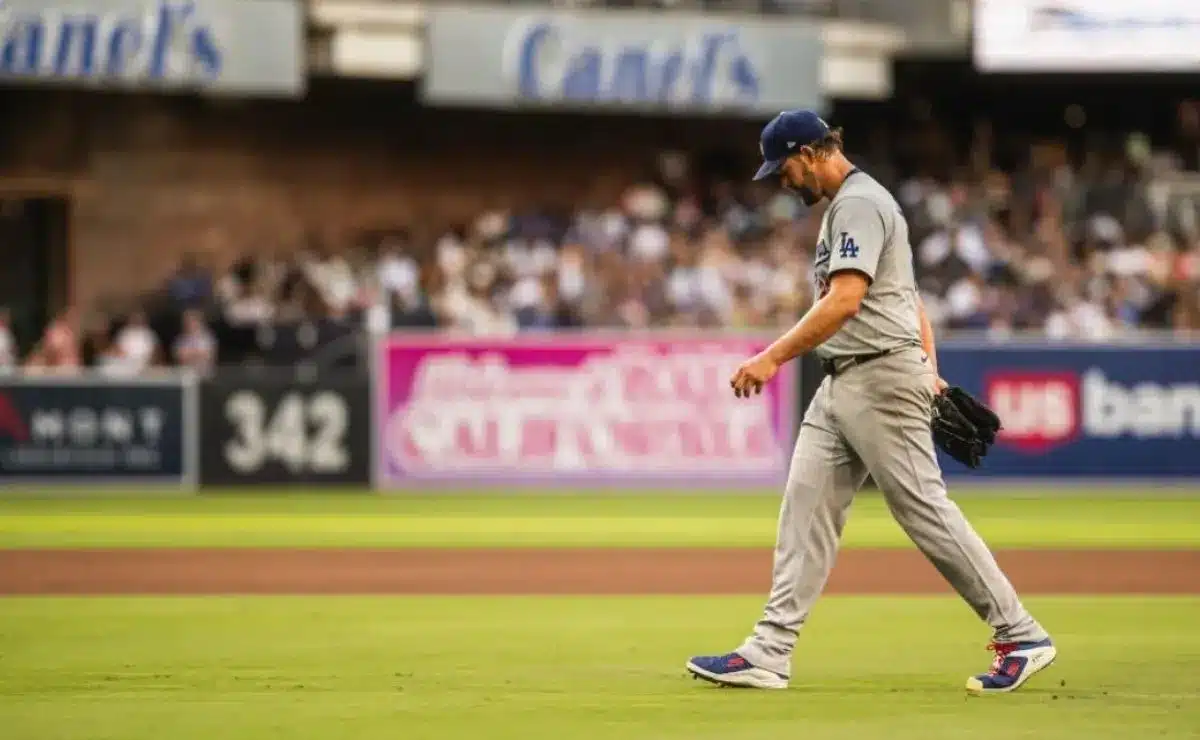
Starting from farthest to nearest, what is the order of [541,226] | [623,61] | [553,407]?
[623,61] < [541,226] < [553,407]

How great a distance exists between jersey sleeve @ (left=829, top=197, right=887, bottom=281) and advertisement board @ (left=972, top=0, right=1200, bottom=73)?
21.9 metres

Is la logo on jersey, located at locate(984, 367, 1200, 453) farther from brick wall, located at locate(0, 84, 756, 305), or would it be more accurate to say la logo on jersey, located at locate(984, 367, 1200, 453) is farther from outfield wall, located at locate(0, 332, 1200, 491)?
brick wall, located at locate(0, 84, 756, 305)

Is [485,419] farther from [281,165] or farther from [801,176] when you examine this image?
[801,176]

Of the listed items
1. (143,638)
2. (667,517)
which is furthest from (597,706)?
(667,517)

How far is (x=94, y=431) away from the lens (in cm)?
2103

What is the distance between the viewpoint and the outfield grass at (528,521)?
15789 mm

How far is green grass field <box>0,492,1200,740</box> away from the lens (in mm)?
6891

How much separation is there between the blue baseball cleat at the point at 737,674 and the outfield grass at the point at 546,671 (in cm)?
7

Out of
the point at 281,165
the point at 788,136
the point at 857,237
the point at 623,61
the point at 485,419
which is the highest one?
the point at 623,61

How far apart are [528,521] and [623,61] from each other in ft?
39.9

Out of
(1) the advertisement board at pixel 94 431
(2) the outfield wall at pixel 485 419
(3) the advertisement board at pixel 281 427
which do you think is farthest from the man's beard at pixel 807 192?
(1) the advertisement board at pixel 94 431

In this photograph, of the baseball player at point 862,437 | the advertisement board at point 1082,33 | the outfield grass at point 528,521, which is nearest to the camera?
the baseball player at point 862,437

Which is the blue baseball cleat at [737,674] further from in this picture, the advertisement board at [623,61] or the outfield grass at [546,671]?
the advertisement board at [623,61]

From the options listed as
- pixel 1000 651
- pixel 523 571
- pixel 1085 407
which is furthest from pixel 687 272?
pixel 1000 651
